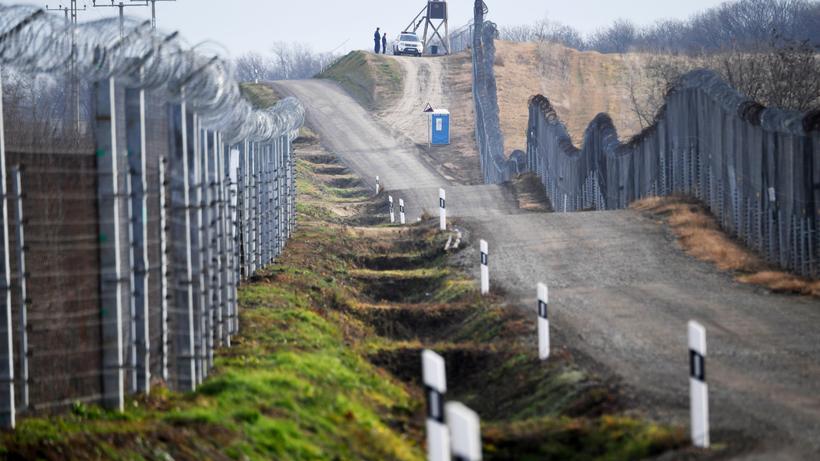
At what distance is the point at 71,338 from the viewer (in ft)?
37.4

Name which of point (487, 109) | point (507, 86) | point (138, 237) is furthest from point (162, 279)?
point (507, 86)

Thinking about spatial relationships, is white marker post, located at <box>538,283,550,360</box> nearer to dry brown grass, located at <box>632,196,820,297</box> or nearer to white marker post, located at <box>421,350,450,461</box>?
dry brown grass, located at <box>632,196,820,297</box>

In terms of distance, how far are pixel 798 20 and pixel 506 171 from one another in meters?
88.7

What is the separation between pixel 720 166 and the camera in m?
27.1

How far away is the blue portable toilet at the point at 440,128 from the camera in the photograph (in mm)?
63125

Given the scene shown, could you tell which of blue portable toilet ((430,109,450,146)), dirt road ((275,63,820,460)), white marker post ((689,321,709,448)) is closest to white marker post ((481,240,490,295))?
dirt road ((275,63,820,460))

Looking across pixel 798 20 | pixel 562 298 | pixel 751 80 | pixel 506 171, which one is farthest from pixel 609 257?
pixel 798 20

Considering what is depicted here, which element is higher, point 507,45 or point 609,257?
point 507,45

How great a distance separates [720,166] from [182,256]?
15883 millimetres

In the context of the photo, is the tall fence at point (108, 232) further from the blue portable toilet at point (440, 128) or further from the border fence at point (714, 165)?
the blue portable toilet at point (440, 128)

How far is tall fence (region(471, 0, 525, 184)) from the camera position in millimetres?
53500

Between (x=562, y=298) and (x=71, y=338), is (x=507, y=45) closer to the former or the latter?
(x=562, y=298)

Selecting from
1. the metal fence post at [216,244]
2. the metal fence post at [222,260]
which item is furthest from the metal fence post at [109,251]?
the metal fence post at [222,260]

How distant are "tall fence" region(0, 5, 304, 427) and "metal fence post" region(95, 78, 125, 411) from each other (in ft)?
0.03
